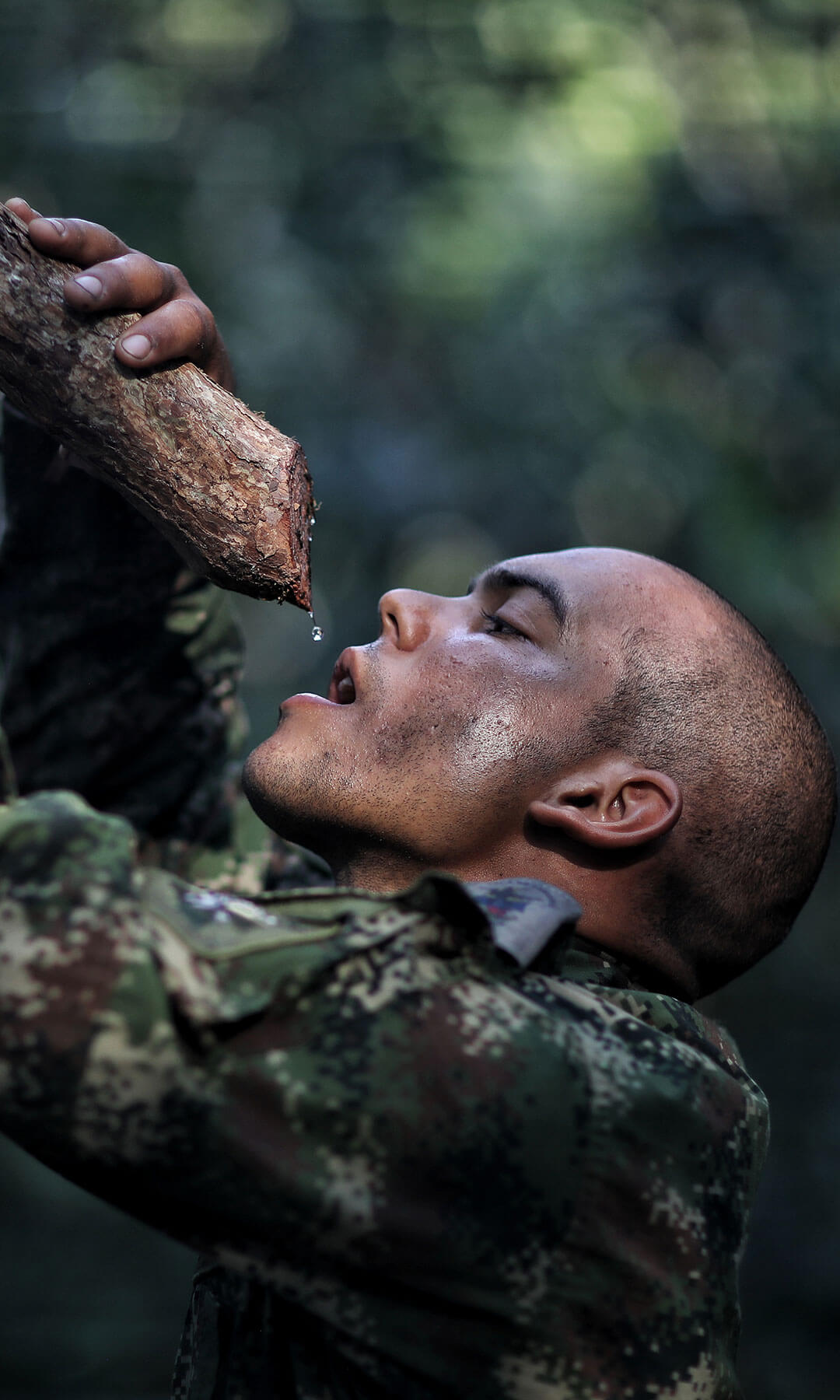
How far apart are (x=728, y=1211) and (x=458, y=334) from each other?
552 centimetres

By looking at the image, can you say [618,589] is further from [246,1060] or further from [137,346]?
[246,1060]

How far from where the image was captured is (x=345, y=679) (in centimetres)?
224

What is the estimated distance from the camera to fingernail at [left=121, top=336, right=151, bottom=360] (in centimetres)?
177

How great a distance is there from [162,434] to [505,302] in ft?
16.3

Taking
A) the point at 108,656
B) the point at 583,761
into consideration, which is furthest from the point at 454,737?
the point at 108,656

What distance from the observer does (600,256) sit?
654 centimetres

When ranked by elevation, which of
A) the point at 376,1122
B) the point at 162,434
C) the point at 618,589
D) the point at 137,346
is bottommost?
the point at 376,1122

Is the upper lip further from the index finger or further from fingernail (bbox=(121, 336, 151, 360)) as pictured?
the index finger

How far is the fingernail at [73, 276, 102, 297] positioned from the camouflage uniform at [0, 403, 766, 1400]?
0.68 metres

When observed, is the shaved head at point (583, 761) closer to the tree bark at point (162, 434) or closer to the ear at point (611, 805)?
the ear at point (611, 805)

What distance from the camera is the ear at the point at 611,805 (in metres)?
2.04

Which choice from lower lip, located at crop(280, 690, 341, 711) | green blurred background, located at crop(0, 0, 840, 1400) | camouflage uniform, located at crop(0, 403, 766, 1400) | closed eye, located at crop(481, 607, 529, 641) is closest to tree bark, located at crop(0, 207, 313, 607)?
lower lip, located at crop(280, 690, 341, 711)

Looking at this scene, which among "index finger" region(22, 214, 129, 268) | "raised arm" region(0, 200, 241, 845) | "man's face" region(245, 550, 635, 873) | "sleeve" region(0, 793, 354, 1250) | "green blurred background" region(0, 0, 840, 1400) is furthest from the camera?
"green blurred background" region(0, 0, 840, 1400)

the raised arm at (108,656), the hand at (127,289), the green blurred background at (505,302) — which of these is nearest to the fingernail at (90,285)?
the hand at (127,289)
